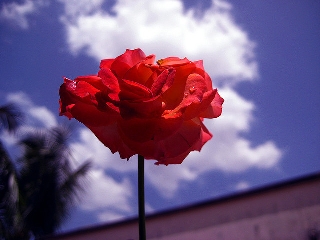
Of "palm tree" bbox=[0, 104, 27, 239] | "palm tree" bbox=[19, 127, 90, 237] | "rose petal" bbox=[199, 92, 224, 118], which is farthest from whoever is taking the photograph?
"palm tree" bbox=[19, 127, 90, 237]

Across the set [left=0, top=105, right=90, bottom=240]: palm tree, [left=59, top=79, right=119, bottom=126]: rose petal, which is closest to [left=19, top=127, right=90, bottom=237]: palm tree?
[left=0, top=105, right=90, bottom=240]: palm tree

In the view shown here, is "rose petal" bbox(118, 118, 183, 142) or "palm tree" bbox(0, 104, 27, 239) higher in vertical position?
"palm tree" bbox(0, 104, 27, 239)

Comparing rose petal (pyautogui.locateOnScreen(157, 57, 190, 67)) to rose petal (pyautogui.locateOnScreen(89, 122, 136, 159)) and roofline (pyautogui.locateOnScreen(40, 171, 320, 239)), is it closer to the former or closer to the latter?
rose petal (pyautogui.locateOnScreen(89, 122, 136, 159))

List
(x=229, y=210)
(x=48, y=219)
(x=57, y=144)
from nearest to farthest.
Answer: (x=229, y=210), (x=48, y=219), (x=57, y=144)

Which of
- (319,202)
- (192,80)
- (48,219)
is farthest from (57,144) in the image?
(192,80)

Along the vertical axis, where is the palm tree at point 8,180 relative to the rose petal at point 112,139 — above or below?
above

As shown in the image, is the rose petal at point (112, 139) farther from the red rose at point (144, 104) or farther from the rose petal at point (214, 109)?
the rose petal at point (214, 109)

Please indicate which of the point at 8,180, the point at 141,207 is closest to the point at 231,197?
the point at 8,180

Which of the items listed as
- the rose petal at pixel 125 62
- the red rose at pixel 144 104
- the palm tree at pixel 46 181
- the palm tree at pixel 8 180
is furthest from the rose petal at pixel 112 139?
the palm tree at pixel 46 181

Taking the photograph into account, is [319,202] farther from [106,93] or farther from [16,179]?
[106,93]
